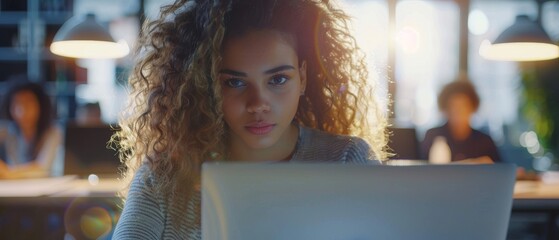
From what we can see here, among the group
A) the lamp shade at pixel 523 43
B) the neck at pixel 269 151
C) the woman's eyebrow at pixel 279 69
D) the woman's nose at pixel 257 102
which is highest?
the lamp shade at pixel 523 43

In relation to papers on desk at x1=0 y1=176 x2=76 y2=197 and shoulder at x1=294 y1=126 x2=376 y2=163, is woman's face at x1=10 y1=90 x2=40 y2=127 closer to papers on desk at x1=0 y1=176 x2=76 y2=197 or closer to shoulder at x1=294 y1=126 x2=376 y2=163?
papers on desk at x1=0 y1=176 x2=76 y2=197

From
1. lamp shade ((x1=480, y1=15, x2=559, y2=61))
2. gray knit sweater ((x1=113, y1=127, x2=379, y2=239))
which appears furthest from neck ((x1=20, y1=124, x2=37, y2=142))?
gray knit sweater ((x1=113, y1=127, x2=379, y2=239))

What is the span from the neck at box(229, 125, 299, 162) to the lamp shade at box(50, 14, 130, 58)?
2791 millimetres

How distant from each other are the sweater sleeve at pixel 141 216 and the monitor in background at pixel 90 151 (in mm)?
2294

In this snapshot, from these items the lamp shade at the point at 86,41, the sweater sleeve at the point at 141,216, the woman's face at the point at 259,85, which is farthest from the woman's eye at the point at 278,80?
the lamp shade at the point at 86,41

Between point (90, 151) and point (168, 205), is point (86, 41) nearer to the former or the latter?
point (90, 151)

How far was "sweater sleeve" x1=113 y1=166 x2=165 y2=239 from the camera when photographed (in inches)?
47.0

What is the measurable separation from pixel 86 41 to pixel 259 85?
9.89 feet

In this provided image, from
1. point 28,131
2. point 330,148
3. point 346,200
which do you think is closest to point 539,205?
point 330,148

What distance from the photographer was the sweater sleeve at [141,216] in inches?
47.0

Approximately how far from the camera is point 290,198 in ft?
2.64

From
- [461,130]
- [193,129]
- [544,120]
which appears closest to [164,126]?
[193,129]

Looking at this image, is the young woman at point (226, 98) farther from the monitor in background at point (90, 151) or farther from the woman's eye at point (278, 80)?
the monitor in background at point (90, 151)

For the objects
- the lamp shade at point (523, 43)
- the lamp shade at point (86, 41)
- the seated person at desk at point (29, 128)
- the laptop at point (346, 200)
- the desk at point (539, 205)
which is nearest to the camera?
the laptop at point (346, 200)
